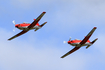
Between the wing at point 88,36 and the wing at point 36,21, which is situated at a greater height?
the wing at point 36,21

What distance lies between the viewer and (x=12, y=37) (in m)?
128

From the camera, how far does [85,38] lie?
116 meters

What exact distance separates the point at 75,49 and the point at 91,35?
12.3 meters

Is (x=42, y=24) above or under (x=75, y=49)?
above

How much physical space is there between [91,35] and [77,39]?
4879 millimetres

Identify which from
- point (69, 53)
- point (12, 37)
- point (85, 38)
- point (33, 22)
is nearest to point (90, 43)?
point (85, 38)

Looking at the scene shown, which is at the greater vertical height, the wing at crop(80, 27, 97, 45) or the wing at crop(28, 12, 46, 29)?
the wing at crop(28, 12, 46, 29)

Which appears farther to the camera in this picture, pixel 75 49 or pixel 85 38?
pixel 75 49

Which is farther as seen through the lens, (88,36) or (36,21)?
(36,21)

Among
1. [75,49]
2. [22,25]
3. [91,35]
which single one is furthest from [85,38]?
[22,25]

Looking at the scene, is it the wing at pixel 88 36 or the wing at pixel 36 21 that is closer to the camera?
the wing at pixel 88 36

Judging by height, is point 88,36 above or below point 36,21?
below

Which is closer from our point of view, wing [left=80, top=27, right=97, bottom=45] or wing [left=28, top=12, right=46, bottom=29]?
wing [left=80, top=27, right=97, bottom=45]

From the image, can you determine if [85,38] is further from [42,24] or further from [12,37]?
[12,37]
